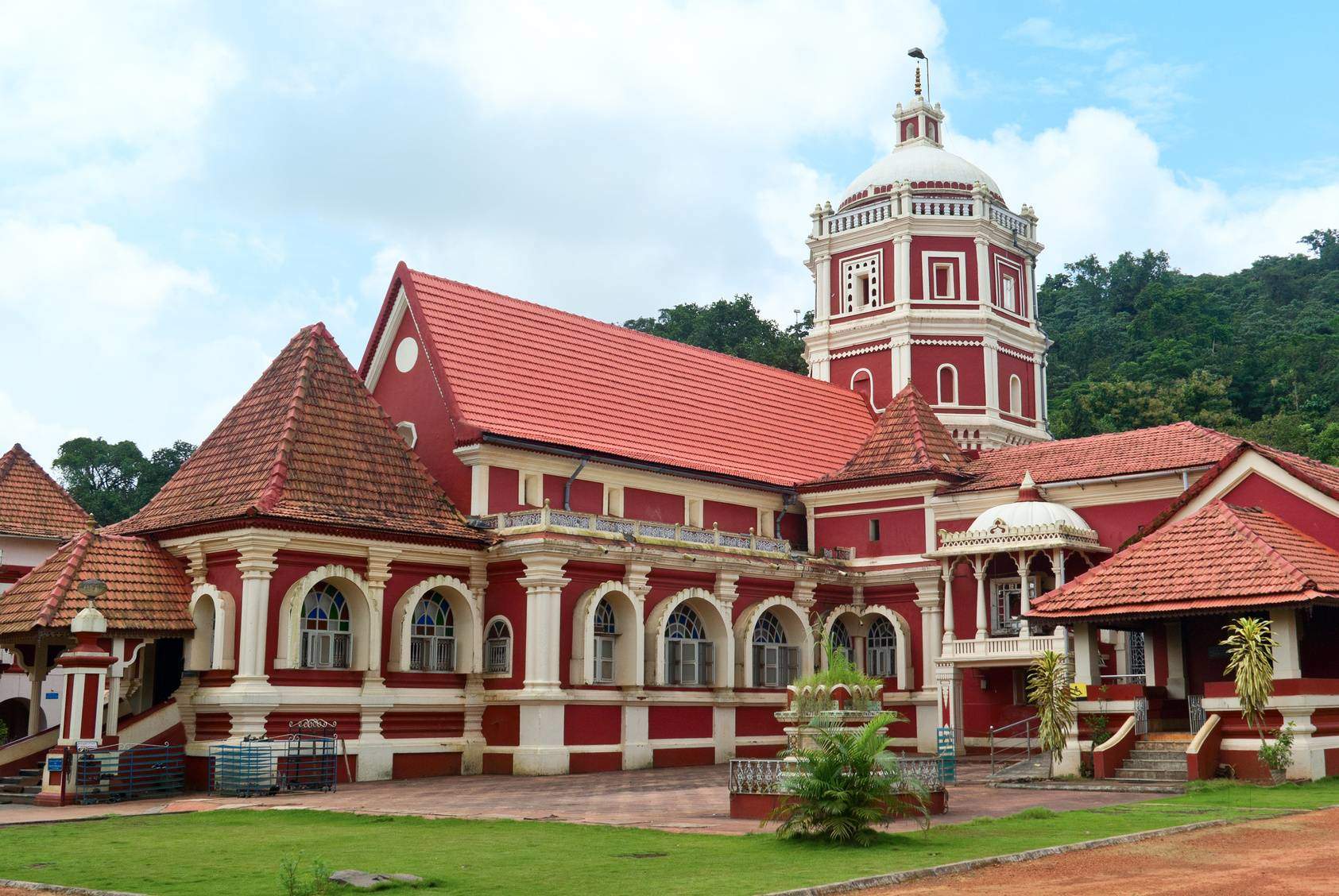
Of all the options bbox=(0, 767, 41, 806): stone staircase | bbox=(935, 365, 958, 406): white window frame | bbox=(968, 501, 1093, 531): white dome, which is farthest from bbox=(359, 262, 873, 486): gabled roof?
bbox=(0, 767, 41, 806): stone staircase

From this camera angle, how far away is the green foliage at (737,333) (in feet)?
237

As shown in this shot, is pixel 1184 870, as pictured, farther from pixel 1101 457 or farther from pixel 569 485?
pixel 1101 457

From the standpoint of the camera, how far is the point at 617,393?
117ft

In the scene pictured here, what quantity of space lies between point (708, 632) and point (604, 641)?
322 cm

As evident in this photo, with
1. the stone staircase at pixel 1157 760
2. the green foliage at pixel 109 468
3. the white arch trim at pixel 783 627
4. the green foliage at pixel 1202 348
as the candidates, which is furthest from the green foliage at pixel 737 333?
the stone staircase at pixel 1157 760

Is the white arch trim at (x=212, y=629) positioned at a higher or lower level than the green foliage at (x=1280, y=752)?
higher

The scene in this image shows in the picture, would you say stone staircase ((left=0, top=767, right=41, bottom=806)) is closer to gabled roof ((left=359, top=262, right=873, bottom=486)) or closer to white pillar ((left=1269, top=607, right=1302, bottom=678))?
gabled roof ((left=359, top=262, right=873, bottom=486))

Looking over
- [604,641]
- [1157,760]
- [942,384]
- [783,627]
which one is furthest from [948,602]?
[1157,760]

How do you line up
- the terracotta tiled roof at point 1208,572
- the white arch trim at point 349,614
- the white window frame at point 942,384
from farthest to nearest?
the white window frame at point 942,384, the white arch trim at point 349,614, the terracotta tiled roof at point 1208,572

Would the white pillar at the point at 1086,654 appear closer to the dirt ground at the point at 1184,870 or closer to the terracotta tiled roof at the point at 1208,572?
the terracotta tiled roof at the point at 1208,572

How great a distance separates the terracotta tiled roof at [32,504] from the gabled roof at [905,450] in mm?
18689

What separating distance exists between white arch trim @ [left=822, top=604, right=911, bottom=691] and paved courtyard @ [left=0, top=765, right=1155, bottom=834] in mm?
8294

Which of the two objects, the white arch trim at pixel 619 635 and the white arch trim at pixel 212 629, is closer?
the white arch trim at pixel 212 629

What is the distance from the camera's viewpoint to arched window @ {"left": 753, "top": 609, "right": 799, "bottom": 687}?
1348 inches
